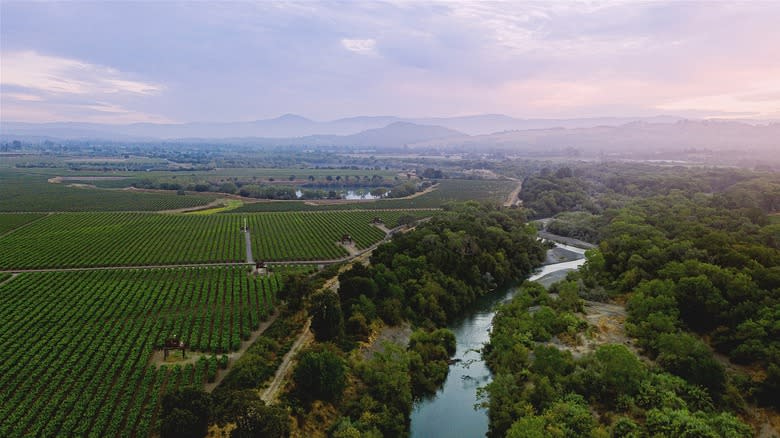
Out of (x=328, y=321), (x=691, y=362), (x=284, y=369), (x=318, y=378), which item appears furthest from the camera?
(x=328, y=321)

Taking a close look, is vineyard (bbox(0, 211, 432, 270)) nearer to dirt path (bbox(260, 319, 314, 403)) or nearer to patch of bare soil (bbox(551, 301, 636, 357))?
dirt path (bbox(260, 319, 314, 403))

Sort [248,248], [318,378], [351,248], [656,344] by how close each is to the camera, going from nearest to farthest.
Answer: [318,378]
[656,344]
[248,248]
[351,248]

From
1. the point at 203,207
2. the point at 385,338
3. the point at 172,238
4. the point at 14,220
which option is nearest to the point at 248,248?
the point at 172,238

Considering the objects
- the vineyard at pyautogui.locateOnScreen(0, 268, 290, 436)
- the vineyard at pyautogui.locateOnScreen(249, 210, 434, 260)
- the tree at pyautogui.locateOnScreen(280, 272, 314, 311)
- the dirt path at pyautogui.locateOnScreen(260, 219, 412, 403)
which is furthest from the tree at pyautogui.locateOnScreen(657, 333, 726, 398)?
the vineyard at pyautogui.locateOnScreen(249, 210, 434, 260)

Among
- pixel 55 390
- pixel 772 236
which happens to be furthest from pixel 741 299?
pixel 55 390

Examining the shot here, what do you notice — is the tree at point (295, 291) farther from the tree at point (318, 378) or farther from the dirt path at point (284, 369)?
the tree at point (318, 378)

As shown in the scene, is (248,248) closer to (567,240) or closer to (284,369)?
(284,369)
